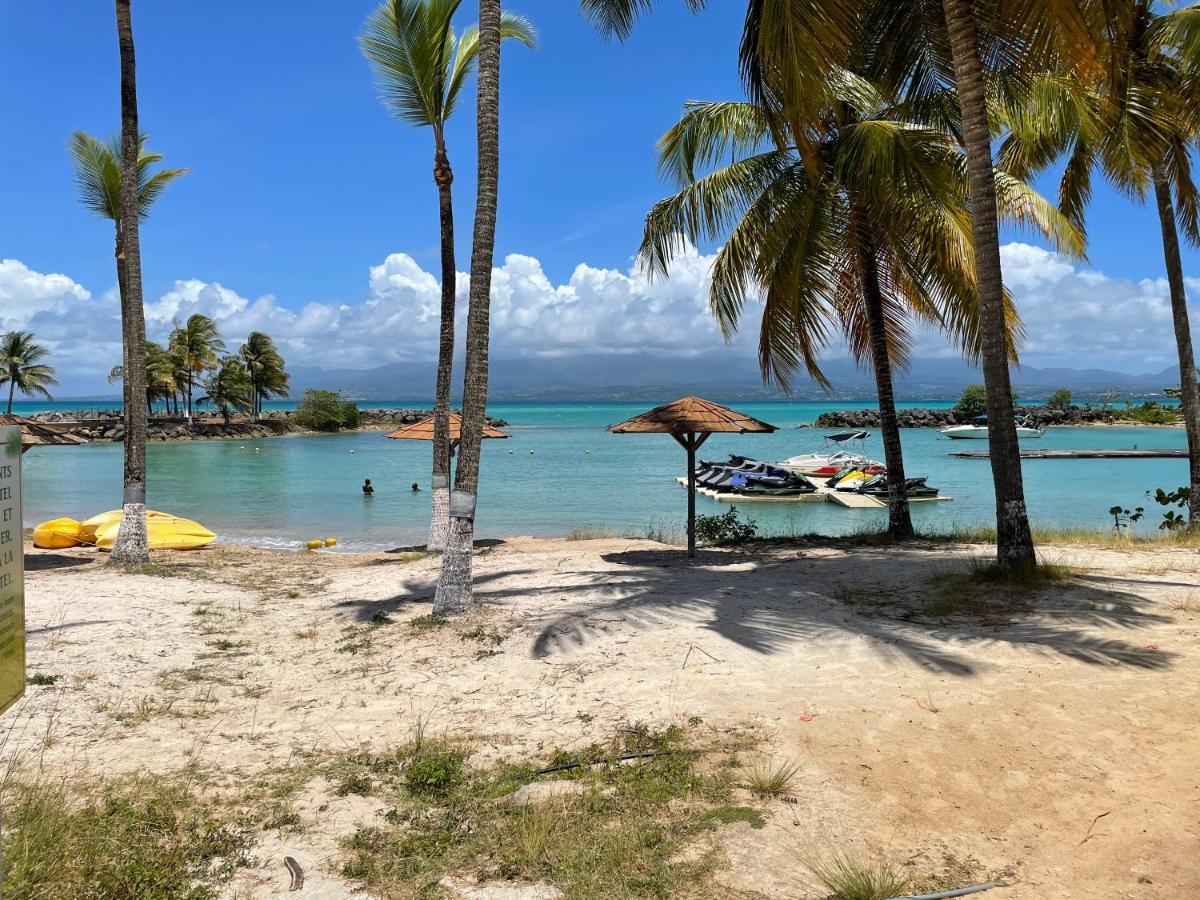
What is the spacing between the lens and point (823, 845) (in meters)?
4.04

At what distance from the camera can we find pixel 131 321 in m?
12.1

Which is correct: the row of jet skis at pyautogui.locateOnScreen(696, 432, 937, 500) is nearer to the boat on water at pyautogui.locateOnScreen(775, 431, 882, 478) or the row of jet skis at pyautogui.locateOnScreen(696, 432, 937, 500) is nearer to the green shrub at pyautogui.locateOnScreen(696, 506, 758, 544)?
the boat on water at pyautogui.locateOnScreen(775, 431, 882, 478)

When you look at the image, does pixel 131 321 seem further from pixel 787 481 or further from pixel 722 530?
pixel 787 481

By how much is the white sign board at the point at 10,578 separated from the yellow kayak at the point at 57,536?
14.9 meters

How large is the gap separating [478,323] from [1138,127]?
402 inches

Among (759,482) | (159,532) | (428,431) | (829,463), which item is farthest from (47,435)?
(829,463)

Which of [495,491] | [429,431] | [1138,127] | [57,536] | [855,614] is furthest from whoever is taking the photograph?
[495,491]

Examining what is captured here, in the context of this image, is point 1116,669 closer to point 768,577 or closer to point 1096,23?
point 768,577

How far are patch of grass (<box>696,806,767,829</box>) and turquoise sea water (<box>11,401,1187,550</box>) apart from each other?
1557 centimetres

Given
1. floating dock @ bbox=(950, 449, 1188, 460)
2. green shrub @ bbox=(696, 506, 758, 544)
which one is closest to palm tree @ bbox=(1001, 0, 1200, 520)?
green shrub @ bbox=(696, 506, 758, 544)

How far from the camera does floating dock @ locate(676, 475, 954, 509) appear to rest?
27.8 metres

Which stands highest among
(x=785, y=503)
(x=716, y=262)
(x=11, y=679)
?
(x=716, y=262)

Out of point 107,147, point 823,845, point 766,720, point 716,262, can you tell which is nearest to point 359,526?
point 107,147

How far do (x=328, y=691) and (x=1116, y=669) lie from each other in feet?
20.5
